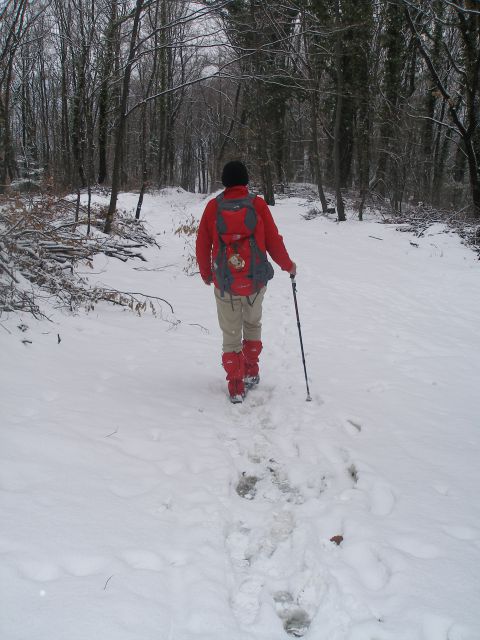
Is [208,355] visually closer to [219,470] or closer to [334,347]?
[334,347]

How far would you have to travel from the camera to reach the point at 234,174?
400 centimetres

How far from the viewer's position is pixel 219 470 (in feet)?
10.8

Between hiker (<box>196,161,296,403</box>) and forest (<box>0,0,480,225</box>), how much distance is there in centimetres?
494

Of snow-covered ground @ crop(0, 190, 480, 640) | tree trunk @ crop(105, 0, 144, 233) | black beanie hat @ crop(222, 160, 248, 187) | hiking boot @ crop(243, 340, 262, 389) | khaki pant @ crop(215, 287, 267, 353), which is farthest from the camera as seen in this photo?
tree trunk @ crop(105, 0, 144, 233)

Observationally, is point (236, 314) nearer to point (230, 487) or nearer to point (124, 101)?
point (230, 487)

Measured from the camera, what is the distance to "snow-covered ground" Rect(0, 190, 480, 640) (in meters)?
2.05

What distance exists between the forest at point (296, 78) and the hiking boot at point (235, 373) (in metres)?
5.59

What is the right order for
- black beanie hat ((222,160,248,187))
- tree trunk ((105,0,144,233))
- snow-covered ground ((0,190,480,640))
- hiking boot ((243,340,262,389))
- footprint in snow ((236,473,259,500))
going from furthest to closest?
tree trunk ((105,0,144,233)) → hiking boot ((243,340,262,389)) → black beanie hat ((222,160,248,187)) → footprint in snow ((236,473,259,500)) → snow-covered ground ((0,190,480,640))

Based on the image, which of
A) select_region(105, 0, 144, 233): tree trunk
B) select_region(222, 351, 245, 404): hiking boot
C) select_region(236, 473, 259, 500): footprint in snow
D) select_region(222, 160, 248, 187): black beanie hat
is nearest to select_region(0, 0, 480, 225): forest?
select_region(105, 0, 144, 233): tree trunk

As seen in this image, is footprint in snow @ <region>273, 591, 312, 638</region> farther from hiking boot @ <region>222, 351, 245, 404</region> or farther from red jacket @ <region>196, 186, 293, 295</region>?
red jacket @ <region>196, 186, 293, 295</region>

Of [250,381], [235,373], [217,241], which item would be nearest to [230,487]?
[235,373]

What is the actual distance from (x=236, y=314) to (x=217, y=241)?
0.73 meters

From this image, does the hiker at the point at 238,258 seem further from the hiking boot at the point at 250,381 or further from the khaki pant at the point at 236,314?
the hiking boot at the point at 250,381

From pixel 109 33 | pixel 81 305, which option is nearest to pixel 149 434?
pixel 81 305
